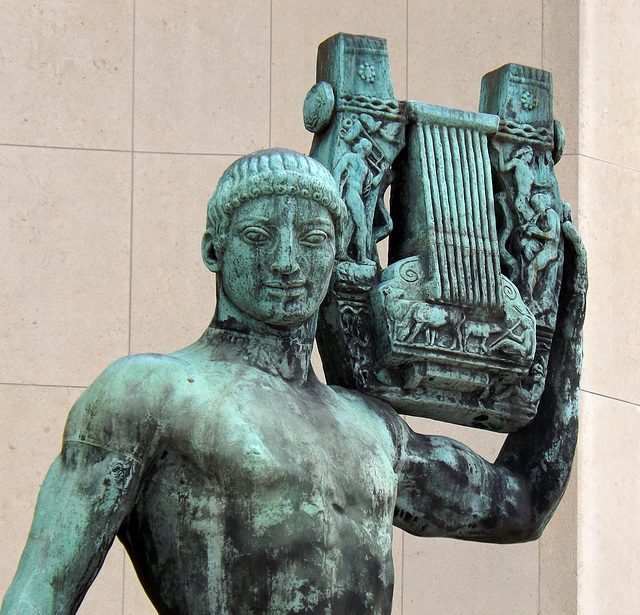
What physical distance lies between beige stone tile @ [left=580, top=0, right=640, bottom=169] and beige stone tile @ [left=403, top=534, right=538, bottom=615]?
1.67 metres

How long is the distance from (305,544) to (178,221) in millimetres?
3226

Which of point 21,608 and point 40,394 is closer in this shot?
point 21,608

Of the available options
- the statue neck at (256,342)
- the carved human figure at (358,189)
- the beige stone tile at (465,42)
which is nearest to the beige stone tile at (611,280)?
the beige stone tile at (465,42)

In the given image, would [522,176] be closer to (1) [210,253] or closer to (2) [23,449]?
(1) [210,253]

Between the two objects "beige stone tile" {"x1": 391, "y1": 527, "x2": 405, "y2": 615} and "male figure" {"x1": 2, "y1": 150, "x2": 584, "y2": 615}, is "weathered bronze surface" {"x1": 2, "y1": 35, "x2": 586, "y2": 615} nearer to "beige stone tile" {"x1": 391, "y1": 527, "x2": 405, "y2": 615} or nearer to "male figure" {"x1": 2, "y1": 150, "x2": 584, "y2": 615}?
"male figure" {"x1": 2, "y1": 150, "x2": 584, "y2": 615}

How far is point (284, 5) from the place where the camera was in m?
7.68

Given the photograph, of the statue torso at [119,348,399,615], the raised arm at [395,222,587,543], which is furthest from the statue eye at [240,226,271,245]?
the raised arm at [395,222,587,543]

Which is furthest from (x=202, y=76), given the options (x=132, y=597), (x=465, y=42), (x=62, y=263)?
(x=132, y=597)

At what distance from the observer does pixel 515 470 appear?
504 cm

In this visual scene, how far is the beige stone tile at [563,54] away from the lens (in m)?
7.68

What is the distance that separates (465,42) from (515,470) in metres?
3.11

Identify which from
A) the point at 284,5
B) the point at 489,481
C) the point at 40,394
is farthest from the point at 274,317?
the point at 284,5

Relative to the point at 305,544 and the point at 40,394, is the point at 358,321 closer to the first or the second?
the point at 305,544

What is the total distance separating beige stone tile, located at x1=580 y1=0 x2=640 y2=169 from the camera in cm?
770
